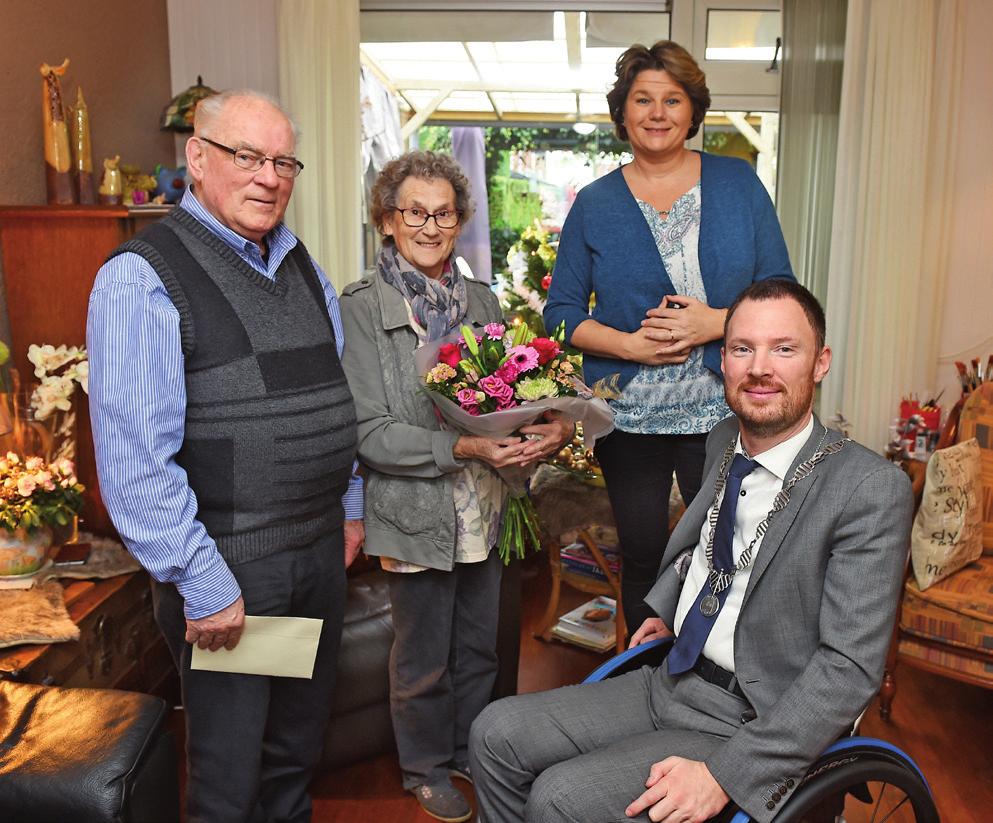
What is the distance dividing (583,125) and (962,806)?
3983mm

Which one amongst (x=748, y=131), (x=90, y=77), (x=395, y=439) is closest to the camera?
(x=395, y=439)

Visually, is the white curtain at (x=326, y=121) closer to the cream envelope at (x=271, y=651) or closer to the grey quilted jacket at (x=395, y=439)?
the grey quilted jacket at (x=395, y=439)

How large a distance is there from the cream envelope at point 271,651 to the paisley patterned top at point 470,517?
378 millimetres

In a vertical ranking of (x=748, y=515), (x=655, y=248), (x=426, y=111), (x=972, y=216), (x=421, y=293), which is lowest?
(x=748, y=515)

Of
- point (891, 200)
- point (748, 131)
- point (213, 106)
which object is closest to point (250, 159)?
point (213, 106)

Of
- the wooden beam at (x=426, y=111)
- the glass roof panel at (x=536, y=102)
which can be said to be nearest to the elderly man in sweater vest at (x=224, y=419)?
the wooden beam at (x=426, y=111)

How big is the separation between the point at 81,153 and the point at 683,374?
2053mm

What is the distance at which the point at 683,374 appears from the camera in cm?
222

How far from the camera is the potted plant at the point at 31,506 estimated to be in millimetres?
2332

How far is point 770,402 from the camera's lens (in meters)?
1.61

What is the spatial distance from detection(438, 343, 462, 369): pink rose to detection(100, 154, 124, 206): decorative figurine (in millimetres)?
1603

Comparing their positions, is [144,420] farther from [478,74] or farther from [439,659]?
[478,74]

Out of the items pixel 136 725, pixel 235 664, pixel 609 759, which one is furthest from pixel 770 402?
pixel 136 725

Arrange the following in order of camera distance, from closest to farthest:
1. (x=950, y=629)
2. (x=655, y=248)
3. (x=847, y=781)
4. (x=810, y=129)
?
(x=847, y=781) < (x=655, y=248) < (x=950, y=629) < (x=810, y=129)
